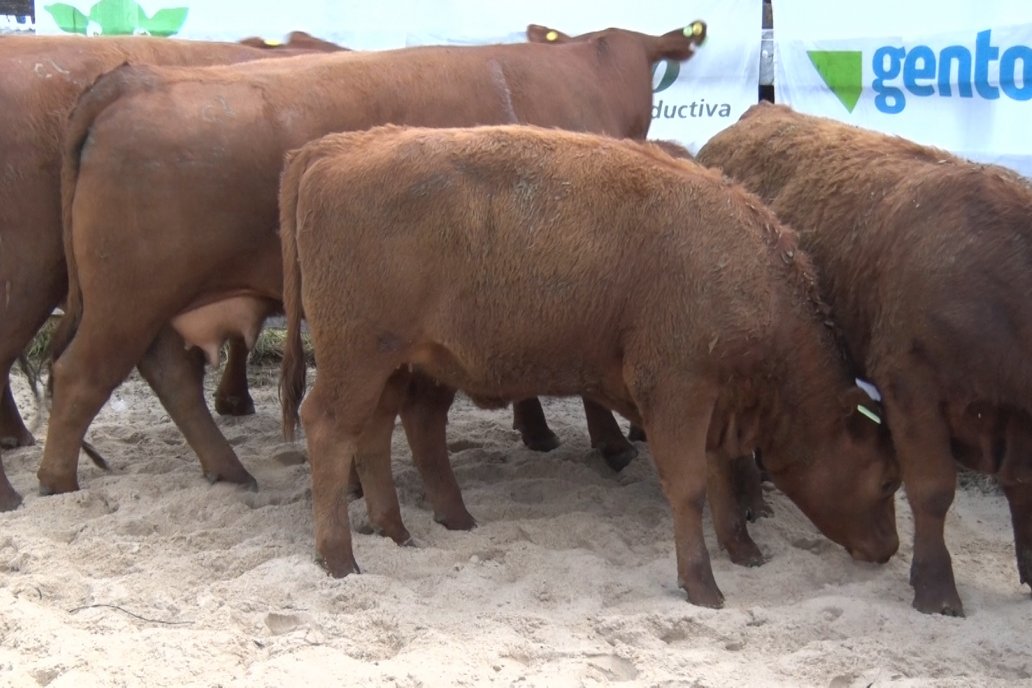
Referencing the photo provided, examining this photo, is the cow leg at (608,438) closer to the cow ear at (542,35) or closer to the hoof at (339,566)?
the hoof at (339,566)

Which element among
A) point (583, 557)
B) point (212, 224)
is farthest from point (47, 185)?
point (583, 557)

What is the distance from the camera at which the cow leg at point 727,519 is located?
510 cm

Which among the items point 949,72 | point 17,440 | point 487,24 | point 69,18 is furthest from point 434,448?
point 69,18

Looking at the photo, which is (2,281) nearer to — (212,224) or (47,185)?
(47,185)

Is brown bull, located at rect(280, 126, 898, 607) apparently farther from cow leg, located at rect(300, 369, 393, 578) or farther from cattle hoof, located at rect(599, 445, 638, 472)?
cattle hoof, located at rect(599, 445, 638, 472)

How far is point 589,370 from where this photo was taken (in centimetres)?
471

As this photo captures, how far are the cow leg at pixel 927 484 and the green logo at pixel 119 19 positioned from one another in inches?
201

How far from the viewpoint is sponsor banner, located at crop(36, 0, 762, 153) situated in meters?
7.67

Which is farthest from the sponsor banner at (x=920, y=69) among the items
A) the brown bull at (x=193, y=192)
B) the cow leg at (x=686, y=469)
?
the cow leg at (x=686, y=469)

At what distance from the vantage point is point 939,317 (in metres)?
4.58

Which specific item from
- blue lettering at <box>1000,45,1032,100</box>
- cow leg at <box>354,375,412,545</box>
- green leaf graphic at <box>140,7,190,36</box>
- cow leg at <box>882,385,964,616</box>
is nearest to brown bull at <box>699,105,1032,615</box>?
cow leg at <box>882,385,964,616</box>

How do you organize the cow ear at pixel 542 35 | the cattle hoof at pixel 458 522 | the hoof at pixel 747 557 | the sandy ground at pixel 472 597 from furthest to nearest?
the cow ear at pixel 542 35 → the cattle hoof at pixel 458 522 → the hoof at pixel 747 557 → the sandy ground at pixel 472 597

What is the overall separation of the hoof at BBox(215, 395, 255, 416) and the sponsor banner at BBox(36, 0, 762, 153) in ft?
7.23

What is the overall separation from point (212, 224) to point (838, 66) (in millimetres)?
3716
